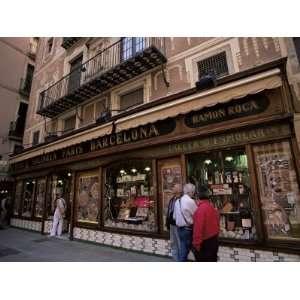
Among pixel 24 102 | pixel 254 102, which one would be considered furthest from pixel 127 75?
pixel 24 102

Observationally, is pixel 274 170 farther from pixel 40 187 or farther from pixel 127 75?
pixel 40 187

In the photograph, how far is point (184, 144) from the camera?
18.5ft

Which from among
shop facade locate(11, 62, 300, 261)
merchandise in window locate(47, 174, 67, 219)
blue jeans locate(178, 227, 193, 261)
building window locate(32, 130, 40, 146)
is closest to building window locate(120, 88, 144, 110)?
shop facade locate(11, 62, 300, 261)

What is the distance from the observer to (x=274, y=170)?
14.5 ft

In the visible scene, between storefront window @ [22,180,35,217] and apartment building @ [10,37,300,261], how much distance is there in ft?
3.99

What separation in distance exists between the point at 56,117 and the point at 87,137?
18.2 feet

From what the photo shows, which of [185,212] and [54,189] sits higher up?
[54,189]

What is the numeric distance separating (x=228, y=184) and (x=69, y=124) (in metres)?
8.58

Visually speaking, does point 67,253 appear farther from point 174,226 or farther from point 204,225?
point 204,225

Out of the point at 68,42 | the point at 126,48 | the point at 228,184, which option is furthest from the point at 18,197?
the point at 228,184

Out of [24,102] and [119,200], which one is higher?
[24,102]

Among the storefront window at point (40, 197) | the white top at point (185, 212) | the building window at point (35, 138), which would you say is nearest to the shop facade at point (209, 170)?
the white top at point (185, 212)

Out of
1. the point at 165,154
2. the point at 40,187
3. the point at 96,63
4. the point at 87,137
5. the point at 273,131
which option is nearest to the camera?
the point at 273,131

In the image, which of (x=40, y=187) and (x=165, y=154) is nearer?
(x=165, y=154)
